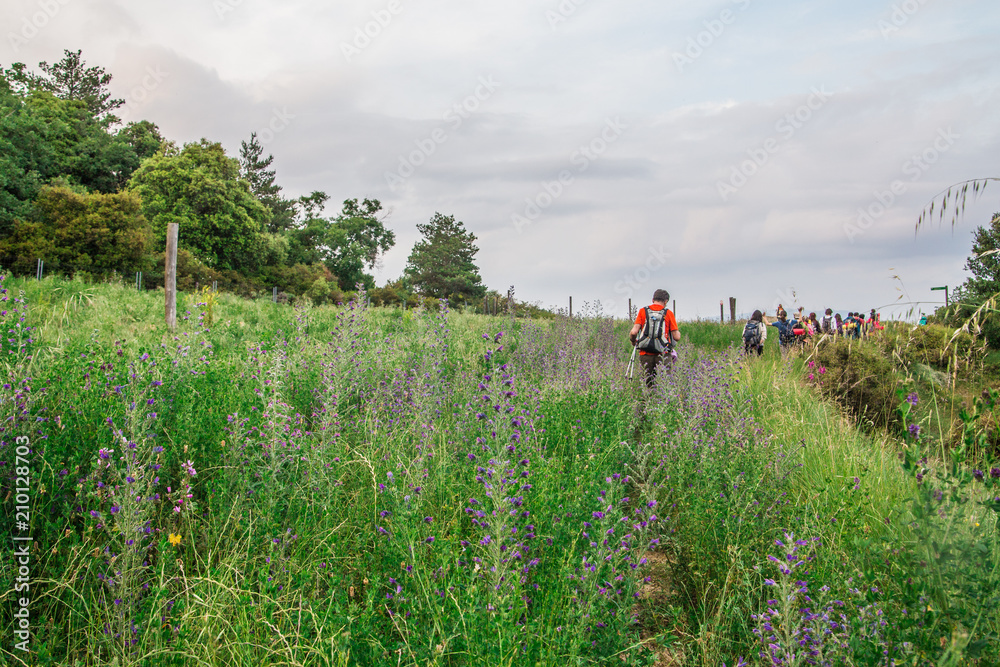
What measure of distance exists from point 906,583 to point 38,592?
3939 mm

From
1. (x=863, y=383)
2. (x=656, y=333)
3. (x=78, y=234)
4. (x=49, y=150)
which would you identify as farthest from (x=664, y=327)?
(x=49, y=150)

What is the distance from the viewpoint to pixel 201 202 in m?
36.0

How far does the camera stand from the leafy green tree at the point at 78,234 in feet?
82.6

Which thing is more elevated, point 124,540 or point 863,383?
point 863,383

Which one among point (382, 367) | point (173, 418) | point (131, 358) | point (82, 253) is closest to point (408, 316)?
point (382, 367)

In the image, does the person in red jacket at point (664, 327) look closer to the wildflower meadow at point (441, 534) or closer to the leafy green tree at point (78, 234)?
the wildflower meadow at point (441, 534)

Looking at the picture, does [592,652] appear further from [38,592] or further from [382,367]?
[382,367]

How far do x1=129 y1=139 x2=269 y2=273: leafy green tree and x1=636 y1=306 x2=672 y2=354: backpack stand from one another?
35.0 m

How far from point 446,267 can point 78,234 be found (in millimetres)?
32322

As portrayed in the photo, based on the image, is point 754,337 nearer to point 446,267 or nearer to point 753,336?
point 753,336

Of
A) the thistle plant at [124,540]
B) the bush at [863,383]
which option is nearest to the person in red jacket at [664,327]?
the bush at [863,383]

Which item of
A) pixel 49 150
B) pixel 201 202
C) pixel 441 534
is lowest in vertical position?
pixel 441 534

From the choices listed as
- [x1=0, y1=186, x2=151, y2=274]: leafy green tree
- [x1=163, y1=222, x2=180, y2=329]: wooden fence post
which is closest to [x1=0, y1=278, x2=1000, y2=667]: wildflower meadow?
[x1=163, y1=222, x2=180, y2=329]: wooden fence post

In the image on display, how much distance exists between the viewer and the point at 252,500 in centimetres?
311
